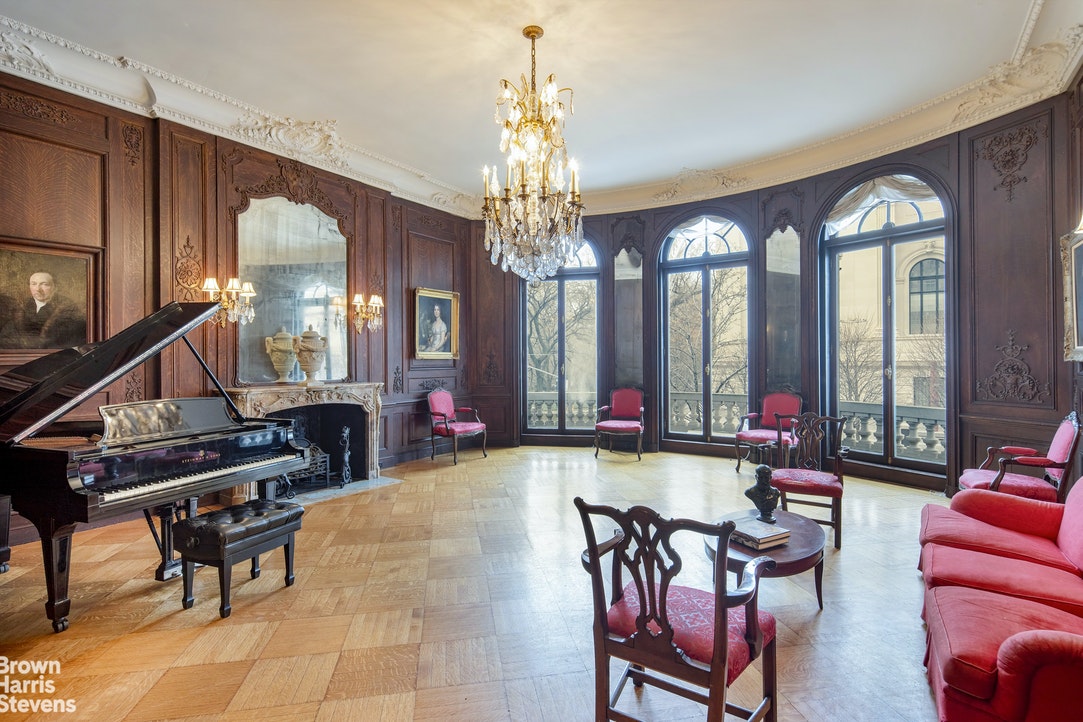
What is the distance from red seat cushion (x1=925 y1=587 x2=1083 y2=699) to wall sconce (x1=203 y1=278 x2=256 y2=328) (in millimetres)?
5536

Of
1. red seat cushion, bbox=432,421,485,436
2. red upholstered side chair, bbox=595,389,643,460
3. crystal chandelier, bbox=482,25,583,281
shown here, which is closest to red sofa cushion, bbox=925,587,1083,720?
crystal chandelier, bbox=482,25,583,281

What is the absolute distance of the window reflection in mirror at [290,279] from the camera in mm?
5461

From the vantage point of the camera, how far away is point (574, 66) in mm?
4457

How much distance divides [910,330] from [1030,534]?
3.75 m

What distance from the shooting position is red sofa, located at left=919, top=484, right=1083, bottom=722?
154cm

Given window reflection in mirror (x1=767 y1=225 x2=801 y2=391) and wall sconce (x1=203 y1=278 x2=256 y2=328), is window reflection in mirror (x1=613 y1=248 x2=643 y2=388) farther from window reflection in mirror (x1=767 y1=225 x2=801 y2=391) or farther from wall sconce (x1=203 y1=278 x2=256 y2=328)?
wall sconce (x1=203 y1=278 x2=256 y2=328)

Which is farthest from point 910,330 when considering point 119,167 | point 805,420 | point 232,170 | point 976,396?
point 119,167

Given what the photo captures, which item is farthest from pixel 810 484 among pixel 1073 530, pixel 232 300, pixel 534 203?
pixel 232 300

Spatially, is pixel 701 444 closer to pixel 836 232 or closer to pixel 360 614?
pixel 836 232

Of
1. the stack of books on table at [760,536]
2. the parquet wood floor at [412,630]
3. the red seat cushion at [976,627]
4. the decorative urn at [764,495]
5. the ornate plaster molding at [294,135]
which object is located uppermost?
the ornate plaster molding at [294,135]

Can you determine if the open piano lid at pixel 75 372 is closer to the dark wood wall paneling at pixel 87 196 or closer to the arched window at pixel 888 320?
the dark wood wall paneling at pixel 87 196

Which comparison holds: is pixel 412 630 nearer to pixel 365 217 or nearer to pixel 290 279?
pixel 290 279

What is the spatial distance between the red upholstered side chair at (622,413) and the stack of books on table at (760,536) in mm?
4614

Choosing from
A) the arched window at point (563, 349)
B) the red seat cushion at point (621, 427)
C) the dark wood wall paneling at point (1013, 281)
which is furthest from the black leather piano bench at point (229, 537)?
the dark wood wall paneling at point (1013, 281)
